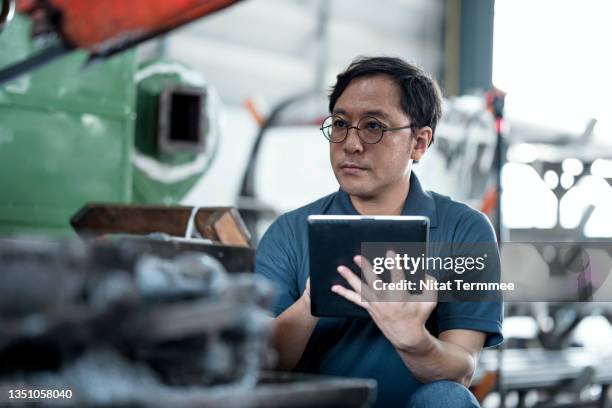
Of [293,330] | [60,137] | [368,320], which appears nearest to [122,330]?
[293,330]

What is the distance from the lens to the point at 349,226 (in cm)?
117

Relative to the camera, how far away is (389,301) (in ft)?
3.83

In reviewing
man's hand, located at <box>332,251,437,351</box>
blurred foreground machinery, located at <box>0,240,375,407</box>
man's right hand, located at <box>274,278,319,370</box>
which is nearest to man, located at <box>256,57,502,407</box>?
man's right hand, located at <box>274,278,319,370</box>

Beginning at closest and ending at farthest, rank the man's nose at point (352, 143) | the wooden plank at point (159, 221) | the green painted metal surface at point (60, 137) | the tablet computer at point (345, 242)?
1. the tablet computer at point (345, 242)
2. the man's nose at point (352, 143)
3. the wooden plank at point (159, 221)
4. the green painted metal surface at point (60, 137)

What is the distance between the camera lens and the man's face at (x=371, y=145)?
1.46 meters

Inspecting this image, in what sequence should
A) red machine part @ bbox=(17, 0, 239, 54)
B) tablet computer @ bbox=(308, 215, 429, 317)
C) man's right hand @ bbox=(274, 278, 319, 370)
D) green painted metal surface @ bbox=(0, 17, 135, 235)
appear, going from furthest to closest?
red machine part @ bbox=(17, 0, 239, 54) → green painted metal surface @ bbox=(0, 17, 135, 235) → man's right hand @ bbox=(274, 278, 319, 370) → tablet computer @ bbox=(308, 215, 429, 317)

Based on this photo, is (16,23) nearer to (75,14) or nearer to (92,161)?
(75,14)

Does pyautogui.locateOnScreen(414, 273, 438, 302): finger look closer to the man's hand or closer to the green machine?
the man's hand

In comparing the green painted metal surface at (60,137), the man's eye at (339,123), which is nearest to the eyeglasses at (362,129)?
the man's eye at (339,123)

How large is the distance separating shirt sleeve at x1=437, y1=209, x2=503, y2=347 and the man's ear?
Result: 5.9 inches

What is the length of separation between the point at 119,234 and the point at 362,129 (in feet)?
2.23

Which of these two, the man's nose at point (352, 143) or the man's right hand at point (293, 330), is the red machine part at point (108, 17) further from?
the man's right hand at point (293, 330)

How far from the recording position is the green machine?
7.98 ft

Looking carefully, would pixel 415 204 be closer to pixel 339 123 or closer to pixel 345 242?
pixel 339 123
